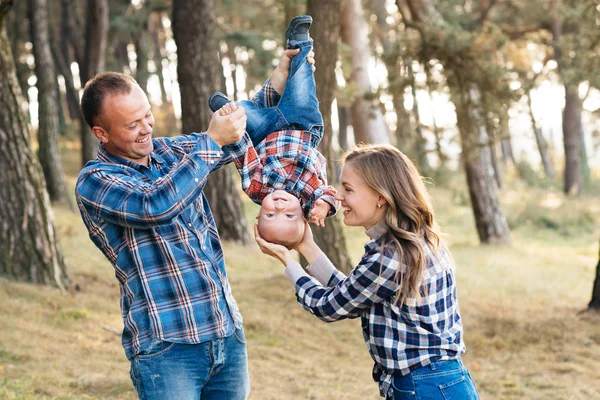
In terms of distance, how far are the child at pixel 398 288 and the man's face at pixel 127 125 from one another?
811mm

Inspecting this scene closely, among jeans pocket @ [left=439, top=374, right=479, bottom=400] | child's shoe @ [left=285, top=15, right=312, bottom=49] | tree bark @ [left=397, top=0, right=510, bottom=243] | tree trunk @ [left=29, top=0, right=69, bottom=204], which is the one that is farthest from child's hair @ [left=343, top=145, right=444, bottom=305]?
tree trunk @ [left=29, top=0, right=69, bottom=204]

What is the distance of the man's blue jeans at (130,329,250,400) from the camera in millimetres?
2766

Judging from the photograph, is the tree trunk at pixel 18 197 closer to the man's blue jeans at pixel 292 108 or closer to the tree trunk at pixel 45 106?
the man's blue jeans at pixel 292 108

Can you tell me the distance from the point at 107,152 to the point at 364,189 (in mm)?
1022

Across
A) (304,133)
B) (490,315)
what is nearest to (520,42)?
(490,315)

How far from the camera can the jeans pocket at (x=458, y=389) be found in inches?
113

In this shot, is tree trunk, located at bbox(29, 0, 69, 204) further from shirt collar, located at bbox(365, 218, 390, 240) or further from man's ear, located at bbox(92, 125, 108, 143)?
shirt collar, located at bbox(365, 218, 390, 240)

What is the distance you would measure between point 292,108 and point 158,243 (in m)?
0.99

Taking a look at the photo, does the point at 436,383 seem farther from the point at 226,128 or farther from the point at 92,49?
the point at 92,49

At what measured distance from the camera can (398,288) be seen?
2812mm

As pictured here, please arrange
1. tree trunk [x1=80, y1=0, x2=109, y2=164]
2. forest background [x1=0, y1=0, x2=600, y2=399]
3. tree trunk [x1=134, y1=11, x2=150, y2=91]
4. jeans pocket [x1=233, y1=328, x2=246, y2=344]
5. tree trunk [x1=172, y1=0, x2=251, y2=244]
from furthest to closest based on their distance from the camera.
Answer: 1. tree trunk [x1=134, y1=11, x2=150, y2=91]
2. tree trunk [x1=80, y1=0, x2=109, y2=164]
3. tree trunk [x1=172, y1=0, x2=251, y2=244]
4. forest background [x1=0, y1=0, x2=600, y2=399]
5. jeans pocket [x1=233, y1=328, x2=246, y2=344]

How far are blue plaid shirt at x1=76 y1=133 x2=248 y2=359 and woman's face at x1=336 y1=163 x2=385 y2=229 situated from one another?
21.2 inches

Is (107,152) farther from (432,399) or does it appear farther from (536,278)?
(536,278)

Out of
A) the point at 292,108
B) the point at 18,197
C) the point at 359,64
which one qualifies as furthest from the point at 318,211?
the point at 359,64
